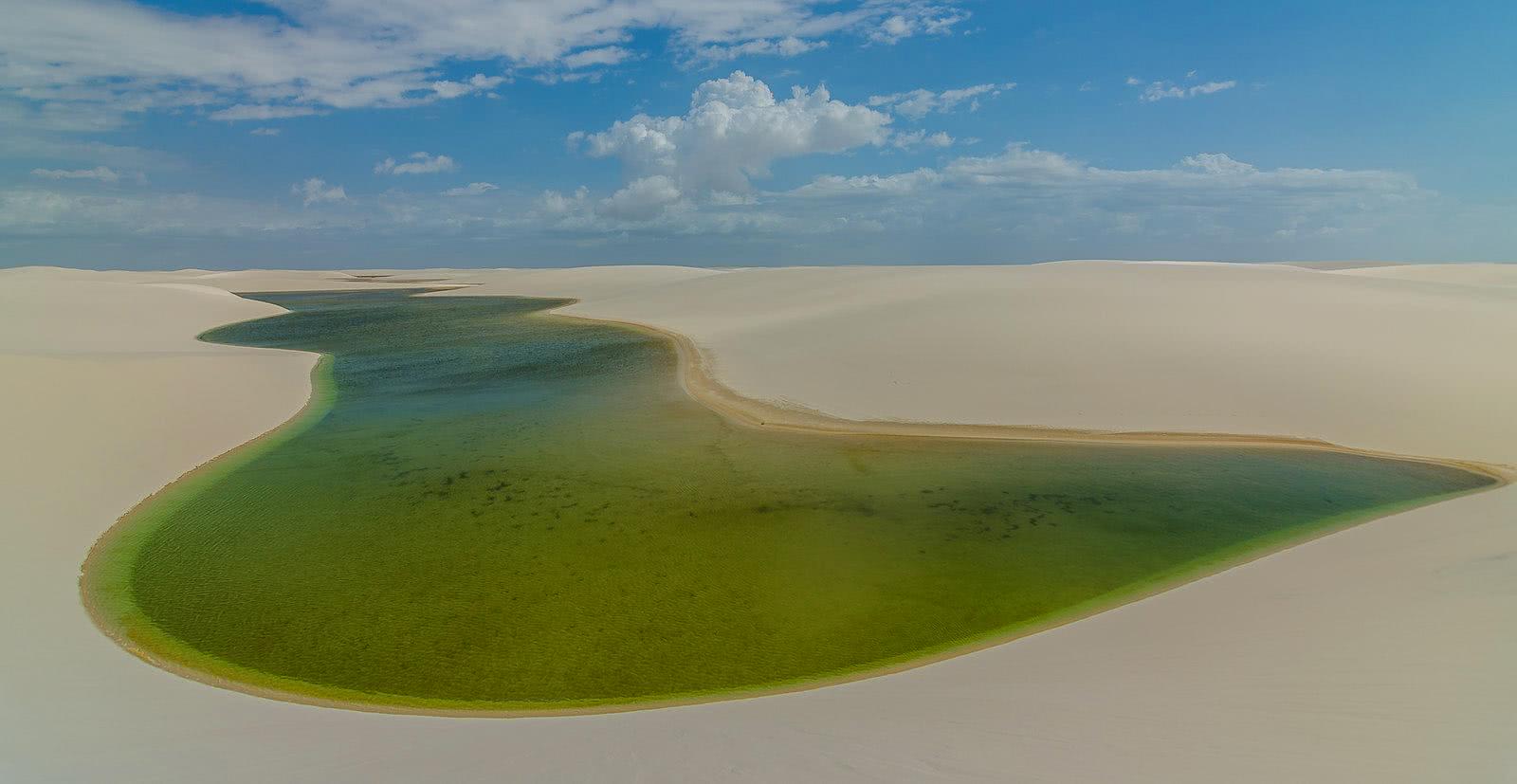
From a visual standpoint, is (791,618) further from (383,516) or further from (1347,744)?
(383,516)

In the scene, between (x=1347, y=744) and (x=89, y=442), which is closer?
(x=1347, y=744)

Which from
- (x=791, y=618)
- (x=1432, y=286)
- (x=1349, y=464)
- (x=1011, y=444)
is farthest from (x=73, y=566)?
(x=1432, y=286)

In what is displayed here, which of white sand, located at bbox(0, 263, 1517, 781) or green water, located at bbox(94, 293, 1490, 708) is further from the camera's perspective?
green water, located at bbox(94, 293, 1490, 708)

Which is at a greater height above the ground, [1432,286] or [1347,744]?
[1432,286]

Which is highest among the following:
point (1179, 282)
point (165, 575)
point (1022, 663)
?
point (1179, 282)

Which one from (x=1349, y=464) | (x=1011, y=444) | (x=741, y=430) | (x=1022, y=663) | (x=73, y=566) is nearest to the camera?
(x=1022, y=663)
